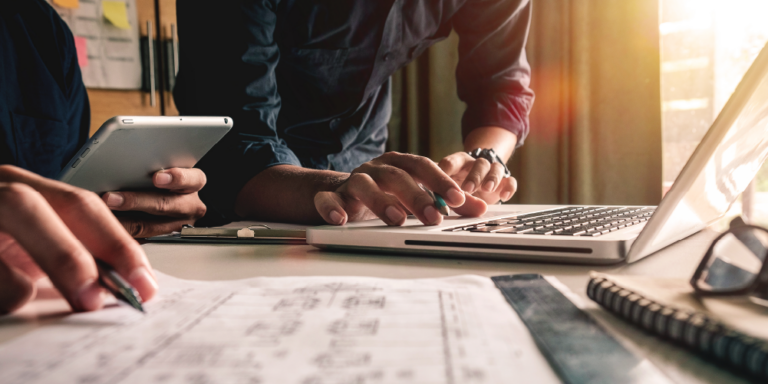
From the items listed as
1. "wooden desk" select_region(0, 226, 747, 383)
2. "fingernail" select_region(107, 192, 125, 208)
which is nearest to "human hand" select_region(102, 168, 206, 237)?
"fingernail" select_region(107, 192, 125, 208)

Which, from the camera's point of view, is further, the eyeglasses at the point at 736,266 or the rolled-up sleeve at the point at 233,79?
A: the rolled-up sleeve at the point at 233,79

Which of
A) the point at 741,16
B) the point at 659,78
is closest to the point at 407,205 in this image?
the point at 659,78

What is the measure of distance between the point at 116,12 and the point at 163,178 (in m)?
1.85

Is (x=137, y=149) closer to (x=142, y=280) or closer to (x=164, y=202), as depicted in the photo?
(x=164, y=202)

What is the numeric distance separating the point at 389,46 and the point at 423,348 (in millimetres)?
1068

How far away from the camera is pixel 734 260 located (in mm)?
260

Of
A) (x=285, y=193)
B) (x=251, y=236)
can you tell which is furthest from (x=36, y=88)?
(x=251, y=236)

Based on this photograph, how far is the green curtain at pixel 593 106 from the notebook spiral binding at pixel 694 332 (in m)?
1.86

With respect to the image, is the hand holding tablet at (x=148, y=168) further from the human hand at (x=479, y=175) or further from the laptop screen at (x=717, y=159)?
the laptop screen at (x=717, y=159)

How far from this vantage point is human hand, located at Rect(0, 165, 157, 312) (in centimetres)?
29

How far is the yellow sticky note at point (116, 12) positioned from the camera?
2125 millimetres

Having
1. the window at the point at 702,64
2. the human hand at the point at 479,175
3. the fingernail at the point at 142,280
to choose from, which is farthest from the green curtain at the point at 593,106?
the fingernail at the point at 142,280

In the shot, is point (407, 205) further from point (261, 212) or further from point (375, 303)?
point (261, 212)

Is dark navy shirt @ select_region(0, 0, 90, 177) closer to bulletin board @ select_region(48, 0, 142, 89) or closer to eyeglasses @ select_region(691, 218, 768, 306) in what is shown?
bulletin board @ select_region(48, 0, 142, 89)
